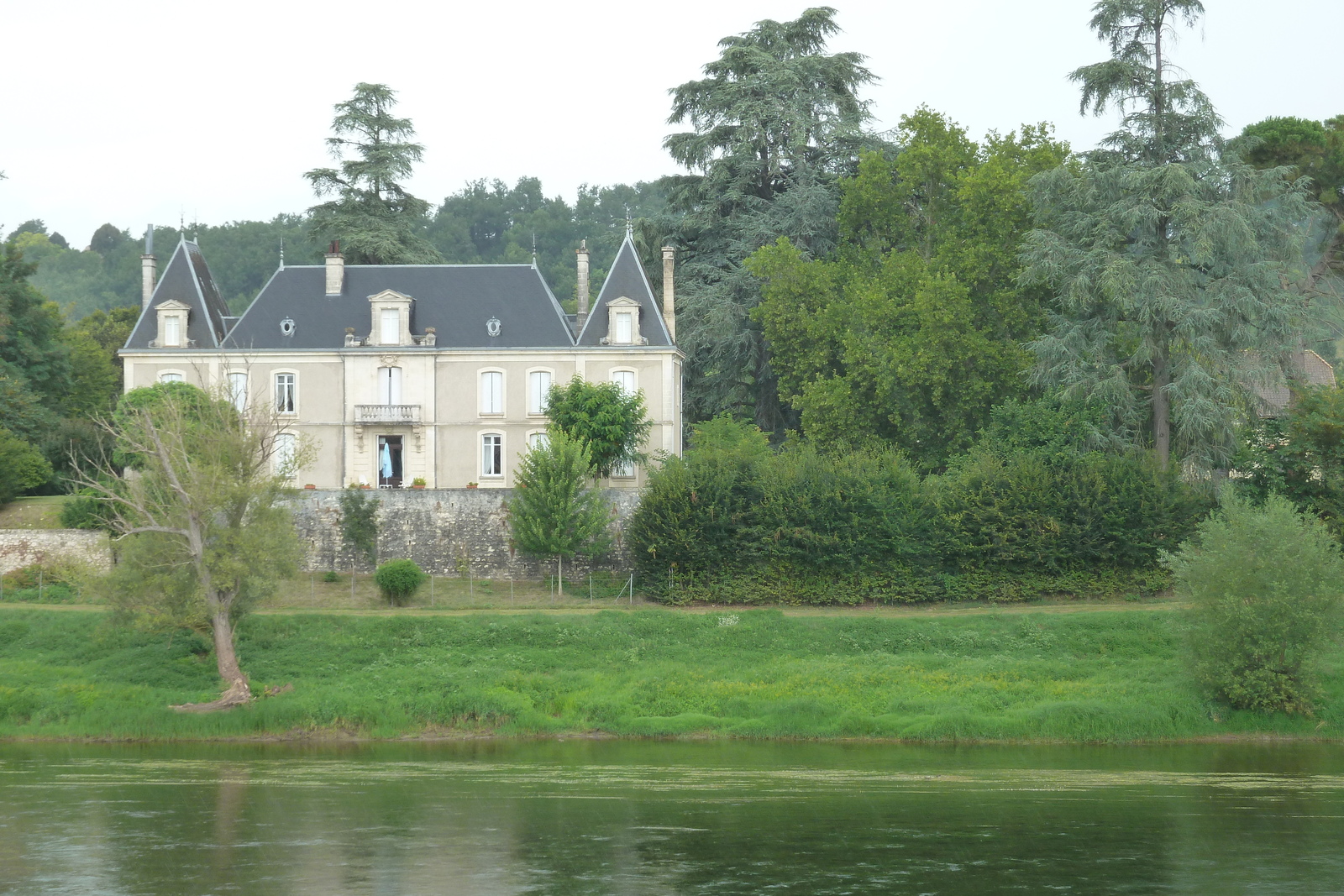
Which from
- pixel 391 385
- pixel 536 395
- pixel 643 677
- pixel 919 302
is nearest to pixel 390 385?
pixel 391 385

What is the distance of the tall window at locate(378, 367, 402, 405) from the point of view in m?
42.2

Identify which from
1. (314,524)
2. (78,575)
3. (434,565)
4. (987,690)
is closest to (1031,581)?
(987,690)

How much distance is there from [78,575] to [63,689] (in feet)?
6.72

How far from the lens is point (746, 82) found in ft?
150

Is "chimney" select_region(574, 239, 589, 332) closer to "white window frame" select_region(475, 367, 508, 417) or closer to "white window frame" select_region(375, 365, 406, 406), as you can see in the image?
"white window frame" select_region(475, 367, 508, 417)

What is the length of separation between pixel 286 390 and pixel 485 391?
229 inches

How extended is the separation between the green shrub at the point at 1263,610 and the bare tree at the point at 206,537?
1630cm

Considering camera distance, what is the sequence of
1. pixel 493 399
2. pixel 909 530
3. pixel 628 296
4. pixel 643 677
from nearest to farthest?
1. pixel 643 677
2. pixel 909 530
3. pixel 493 399
4. pixel 628 296

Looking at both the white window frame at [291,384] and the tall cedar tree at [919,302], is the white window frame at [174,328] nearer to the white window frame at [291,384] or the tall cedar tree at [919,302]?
the white window frame at [291,384]

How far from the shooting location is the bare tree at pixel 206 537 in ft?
83.8

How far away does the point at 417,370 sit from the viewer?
42250mm

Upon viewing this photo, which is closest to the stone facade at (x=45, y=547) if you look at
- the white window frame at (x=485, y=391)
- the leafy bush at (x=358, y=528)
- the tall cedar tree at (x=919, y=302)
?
the leafy bush at (x=358, y=528)

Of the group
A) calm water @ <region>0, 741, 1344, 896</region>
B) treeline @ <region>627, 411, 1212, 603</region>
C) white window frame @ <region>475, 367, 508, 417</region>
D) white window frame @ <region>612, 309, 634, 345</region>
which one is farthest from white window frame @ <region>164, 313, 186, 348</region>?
calm water @ <region>0, 741, 1344, 896</region>

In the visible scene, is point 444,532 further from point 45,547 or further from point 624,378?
point 45,547
